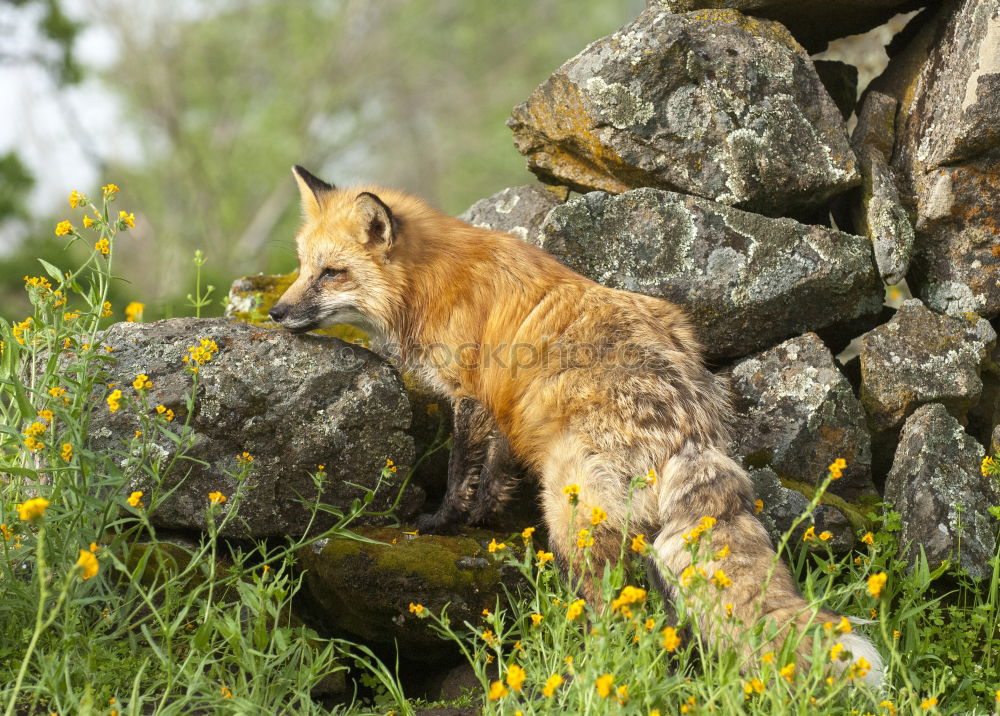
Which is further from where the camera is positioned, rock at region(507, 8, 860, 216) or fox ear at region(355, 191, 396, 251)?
rock at region(507, 8, 860, 216)

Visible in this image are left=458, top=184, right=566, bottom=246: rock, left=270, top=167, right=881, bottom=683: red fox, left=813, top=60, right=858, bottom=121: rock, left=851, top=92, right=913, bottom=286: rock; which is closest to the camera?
left=270, top=167, right=881, bottom=683: red fox

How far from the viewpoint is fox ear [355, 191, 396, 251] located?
5.28m

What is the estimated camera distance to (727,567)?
3801 mm

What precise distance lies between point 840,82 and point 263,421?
5.08m

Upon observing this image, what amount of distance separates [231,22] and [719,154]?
83.2 feet

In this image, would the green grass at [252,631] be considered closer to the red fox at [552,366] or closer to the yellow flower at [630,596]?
the yellow flower at [630,596]

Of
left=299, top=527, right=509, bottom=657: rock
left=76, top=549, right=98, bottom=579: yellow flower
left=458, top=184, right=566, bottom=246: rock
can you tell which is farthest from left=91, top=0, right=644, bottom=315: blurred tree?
left=76, top=549, right=98, bottom=579: yellow flower

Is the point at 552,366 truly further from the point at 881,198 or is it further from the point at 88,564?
the point at 88,564

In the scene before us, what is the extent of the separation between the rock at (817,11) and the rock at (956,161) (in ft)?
1.35

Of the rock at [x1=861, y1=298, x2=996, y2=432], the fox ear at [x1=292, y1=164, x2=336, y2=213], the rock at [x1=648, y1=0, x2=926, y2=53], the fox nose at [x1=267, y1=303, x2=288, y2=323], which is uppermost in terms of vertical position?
the rock at [x1=648, y1=0, x2=926, y2=53]

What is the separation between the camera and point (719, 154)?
5.96m

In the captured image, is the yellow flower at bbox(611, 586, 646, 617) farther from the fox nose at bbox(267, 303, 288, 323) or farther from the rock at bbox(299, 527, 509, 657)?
the fox nose at bbox(267, 303, 288, 323)

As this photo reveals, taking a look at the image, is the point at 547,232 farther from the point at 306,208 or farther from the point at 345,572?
the point at 345,572

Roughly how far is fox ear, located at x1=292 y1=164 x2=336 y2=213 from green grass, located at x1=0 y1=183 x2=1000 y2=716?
168 cm
